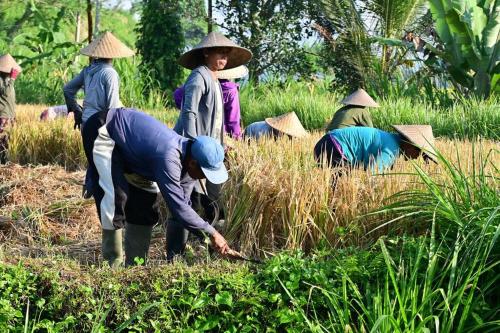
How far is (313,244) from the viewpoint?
15.0 ft

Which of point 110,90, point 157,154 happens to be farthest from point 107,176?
point 110,90

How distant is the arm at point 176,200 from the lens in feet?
13.1

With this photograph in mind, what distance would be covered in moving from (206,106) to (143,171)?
0.92 metres

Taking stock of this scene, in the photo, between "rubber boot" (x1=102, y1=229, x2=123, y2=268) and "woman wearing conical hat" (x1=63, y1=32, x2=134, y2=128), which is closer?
"rubber boot" (x1=102, y1=229, x2=123, y2=268)

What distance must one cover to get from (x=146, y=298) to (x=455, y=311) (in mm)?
1362

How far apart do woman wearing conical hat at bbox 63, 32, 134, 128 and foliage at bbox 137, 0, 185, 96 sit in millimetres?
9345

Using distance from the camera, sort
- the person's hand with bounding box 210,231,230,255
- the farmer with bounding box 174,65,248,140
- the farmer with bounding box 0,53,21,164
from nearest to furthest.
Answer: the person's hand with bounding box 210,231,230,255
the farmer with bounding box 174,65,248,140
the farmer with bounding box 0,53,21,164

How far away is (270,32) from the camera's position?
1529cm

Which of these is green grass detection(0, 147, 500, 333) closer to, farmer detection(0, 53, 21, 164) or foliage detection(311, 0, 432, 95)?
farmer detection(0, 53, 21, 164)

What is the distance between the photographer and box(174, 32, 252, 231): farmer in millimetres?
5094

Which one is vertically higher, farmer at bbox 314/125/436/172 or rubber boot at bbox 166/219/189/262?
farmer at bbox 314/125/436/172

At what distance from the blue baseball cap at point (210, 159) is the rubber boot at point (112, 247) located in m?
0.90

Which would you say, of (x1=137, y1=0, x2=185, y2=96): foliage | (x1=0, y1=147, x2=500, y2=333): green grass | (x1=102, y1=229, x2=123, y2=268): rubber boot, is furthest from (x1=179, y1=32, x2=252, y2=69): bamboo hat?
(x1=137, y1=0, x2=185, y2=96): foliage

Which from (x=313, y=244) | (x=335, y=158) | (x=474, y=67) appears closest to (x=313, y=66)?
(x=474, y=67)
